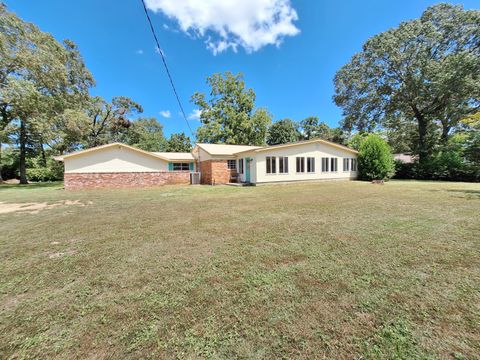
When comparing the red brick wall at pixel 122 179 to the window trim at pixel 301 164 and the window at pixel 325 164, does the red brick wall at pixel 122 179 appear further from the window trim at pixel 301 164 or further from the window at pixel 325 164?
the window at pixel 325 164

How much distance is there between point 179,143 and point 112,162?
2443cm

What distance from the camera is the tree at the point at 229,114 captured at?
2912 centimetres

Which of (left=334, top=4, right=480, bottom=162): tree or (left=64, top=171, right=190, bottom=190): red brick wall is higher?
(left=334, top=4, right=480, bottom=162): tree

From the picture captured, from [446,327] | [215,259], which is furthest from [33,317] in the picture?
[446,327]

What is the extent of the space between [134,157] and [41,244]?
46.8 feet

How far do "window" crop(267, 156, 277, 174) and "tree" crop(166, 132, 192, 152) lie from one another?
88.4ft

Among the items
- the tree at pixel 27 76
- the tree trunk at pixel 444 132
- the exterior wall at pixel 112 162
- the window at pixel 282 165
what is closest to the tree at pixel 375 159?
the window at pixel 282 165

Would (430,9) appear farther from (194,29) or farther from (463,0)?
(194,29)

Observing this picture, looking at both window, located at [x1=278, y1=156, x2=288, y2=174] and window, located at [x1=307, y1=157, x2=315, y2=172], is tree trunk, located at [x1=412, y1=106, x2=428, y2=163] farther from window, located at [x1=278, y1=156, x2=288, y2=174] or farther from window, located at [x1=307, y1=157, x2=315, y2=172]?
window, located at [x1=278, y1=156, x2=288, y2=174]

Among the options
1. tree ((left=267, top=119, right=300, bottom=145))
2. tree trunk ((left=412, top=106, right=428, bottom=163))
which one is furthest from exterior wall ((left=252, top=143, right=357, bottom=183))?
tree ((left=267, top=119, right=300, bottom=145))

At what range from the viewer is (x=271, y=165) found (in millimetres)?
15812

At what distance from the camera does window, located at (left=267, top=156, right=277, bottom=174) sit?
15.7 metres

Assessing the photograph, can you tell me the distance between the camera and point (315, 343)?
1.73 meters

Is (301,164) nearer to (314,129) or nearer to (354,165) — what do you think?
(354,165)
